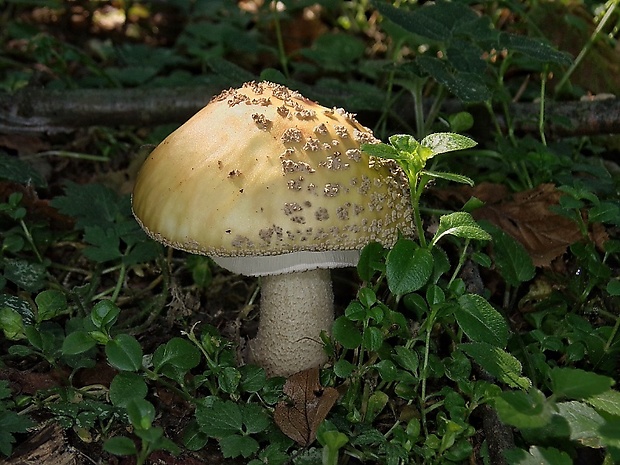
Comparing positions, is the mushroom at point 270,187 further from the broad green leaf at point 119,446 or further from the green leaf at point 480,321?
the broad green leaf at point 119,446

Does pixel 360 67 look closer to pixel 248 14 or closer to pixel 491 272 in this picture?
pixel 248 14

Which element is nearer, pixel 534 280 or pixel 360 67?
pixel 534 280

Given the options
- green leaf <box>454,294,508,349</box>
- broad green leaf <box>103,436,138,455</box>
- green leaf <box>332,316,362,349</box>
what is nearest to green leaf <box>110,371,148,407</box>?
broad green leaf <box>103,436,138,455</box>

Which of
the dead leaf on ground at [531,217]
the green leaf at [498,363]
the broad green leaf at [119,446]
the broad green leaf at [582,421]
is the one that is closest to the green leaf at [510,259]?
the dead leaf on ground at [531,217]

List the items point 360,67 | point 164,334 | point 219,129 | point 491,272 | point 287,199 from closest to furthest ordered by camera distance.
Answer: point 287,199
point 219,129
point 164,334
point 491,272
point 360,67

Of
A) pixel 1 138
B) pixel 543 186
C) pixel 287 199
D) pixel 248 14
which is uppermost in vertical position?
pixel 287 199

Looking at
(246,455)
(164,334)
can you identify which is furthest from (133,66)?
(246,455)

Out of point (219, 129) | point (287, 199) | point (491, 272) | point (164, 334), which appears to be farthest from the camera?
point (491, 272)
